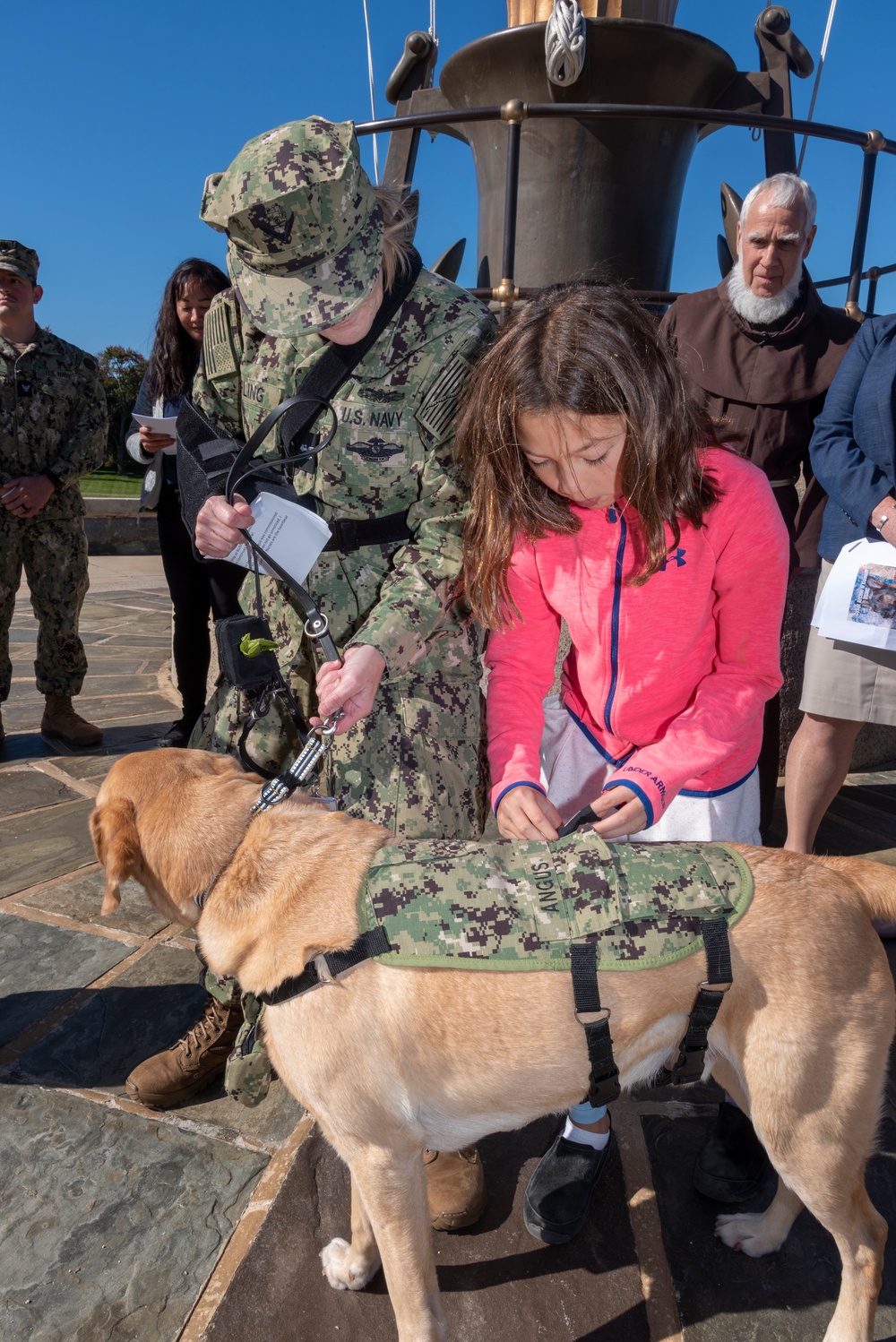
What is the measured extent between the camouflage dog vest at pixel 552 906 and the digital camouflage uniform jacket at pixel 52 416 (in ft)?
16.6

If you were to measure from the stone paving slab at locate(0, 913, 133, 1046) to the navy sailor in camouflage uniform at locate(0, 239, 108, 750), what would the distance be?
259 cm

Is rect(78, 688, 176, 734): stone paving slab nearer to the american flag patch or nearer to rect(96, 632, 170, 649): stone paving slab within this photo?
rect(96, 632, 170, 649): stone paving slab

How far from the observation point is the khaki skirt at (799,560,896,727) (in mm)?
3115

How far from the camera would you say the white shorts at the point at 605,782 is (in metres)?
2.20

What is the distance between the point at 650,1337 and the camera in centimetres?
182

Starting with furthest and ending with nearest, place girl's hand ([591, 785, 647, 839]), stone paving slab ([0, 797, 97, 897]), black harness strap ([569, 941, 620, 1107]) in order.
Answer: stone paving slab ([0, 797, 97, 897]), girl's hand ([591, 785, 647, 839]), black harness strap ([569, 941, 620, 1107])

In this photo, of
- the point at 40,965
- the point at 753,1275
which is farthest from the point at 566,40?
the point at 753,1275

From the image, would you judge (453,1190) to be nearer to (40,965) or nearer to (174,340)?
(40,965)

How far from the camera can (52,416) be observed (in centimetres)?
571

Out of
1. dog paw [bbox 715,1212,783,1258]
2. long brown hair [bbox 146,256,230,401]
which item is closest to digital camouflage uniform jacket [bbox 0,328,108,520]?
long brown hair [bbox 146,256,230,401]

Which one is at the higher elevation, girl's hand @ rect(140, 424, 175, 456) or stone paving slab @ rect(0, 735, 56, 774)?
girl's hand @ rect(140, 424, 175, 456)

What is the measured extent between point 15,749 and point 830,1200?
543 cm

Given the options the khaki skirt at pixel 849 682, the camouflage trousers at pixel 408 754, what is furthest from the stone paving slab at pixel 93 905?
the khaki skirt at pixel 849 682

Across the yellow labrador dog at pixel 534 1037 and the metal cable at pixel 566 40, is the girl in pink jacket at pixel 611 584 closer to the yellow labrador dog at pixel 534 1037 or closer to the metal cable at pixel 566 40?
the yellow labrador dog at pixel 534 1037
